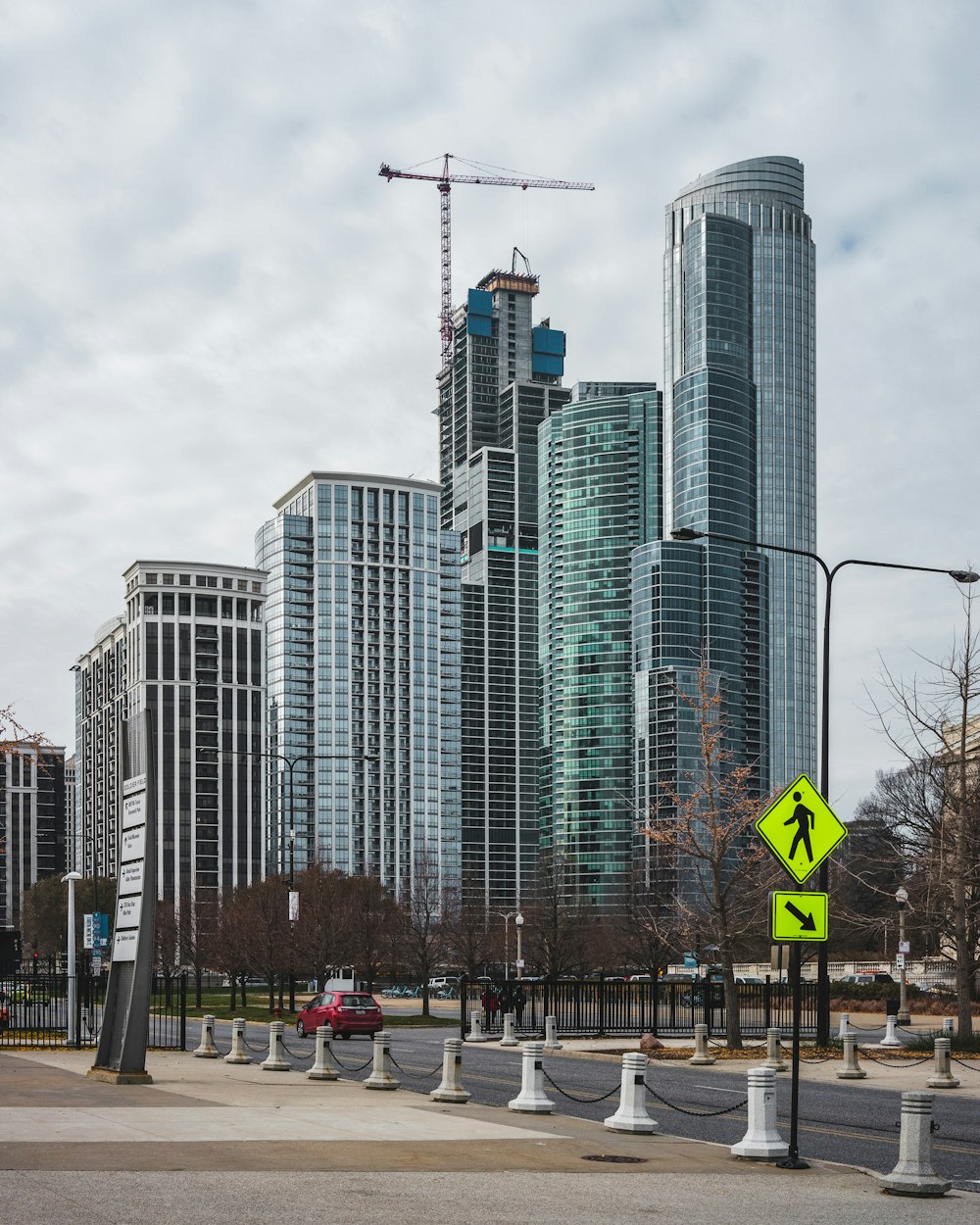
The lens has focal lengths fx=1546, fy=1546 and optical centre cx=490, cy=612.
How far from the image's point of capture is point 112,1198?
11875mm

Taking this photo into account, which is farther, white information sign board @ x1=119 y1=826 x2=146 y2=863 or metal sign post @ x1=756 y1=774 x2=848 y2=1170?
white information sign board @ x1=119 y1=826 x2=146 y2=863

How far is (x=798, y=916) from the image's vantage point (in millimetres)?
15391

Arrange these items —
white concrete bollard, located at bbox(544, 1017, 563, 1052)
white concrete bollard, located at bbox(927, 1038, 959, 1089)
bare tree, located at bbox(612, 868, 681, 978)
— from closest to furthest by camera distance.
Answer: white concrete bollard, located at bbox(927, 1038, 959, 1089) < white concrete bollard, located at bbox(544, 1017, 563, 1052) < bare tree, located at bbox(612, 868, 681, 978)

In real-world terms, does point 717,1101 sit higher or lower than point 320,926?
higher

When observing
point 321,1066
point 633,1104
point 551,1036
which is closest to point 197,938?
point 551,1036

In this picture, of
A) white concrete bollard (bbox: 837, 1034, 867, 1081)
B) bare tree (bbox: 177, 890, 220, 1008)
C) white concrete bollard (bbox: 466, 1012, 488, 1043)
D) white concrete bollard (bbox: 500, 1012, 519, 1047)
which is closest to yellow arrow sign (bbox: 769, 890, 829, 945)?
white concrete bollard (bbox: 837, 1034, 867, 1081)

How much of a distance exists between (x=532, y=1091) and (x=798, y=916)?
717 centimetres

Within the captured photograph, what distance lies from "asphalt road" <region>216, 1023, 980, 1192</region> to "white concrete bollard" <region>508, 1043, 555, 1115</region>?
14.0 inches

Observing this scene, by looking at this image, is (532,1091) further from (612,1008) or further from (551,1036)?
(612,1008)

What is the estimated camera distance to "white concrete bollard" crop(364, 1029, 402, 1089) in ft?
80.5

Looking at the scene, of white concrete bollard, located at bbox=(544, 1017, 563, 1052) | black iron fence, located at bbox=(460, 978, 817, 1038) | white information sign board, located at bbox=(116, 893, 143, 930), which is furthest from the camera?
black iron fence, located at bbox=(460, 978, 817, 1038)

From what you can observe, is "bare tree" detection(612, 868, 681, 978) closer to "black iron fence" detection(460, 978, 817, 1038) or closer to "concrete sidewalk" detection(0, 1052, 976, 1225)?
"black iron fence" detection(460, 978, 817, 1038)

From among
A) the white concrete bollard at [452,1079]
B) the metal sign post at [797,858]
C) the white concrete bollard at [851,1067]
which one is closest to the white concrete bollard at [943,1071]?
the white concrete bollard at [851,1067]

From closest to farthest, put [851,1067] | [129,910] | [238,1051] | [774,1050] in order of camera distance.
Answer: [129,910] < [774,1050] < [851,1067] < [238,1051]
